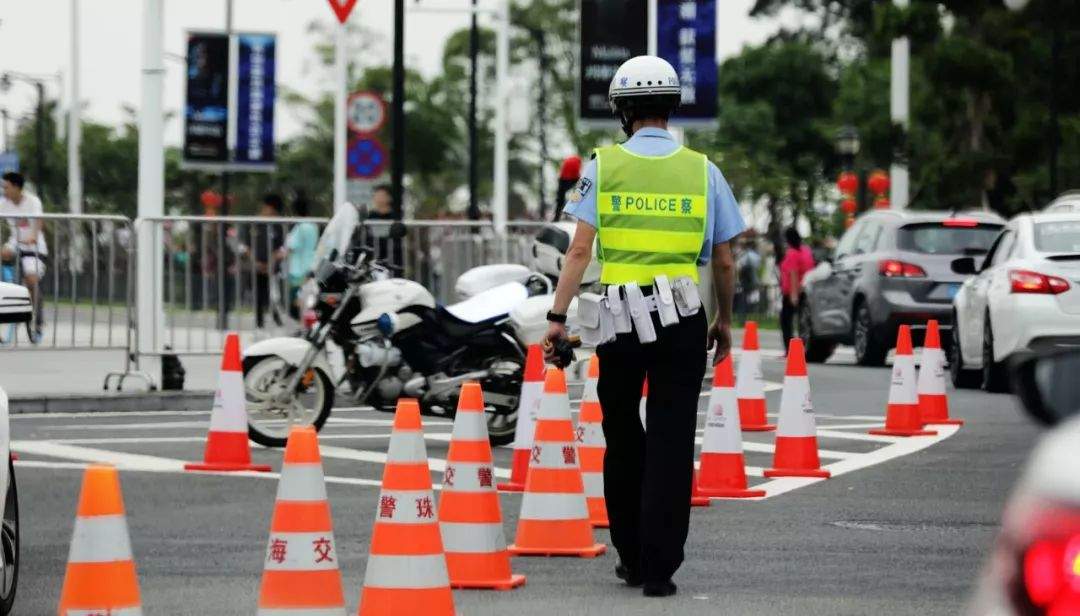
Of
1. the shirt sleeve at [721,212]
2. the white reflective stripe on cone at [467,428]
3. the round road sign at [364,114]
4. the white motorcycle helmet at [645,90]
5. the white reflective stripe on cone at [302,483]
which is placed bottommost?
the white reflective stripe on cone at [302,483]

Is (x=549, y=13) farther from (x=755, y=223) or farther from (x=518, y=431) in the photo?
(x=518, y=431)

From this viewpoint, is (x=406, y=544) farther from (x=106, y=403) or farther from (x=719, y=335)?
(x=106, y=403)

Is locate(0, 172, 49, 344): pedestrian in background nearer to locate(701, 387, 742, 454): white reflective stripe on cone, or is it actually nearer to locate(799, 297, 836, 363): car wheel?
locate(701, 387, 742, 454): white reflective stripe on cone

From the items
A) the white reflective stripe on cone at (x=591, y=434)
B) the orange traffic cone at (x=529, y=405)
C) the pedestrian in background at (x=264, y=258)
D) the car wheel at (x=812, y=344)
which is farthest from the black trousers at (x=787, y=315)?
the white reflective stripe on cone at (x=591, y=434)

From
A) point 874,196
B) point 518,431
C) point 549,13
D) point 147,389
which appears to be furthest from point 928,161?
point 549,13

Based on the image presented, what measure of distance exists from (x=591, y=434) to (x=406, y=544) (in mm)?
3008

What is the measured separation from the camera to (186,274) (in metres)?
18.8

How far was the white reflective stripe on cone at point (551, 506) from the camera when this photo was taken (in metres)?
9.02

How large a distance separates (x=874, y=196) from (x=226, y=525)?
5462cm

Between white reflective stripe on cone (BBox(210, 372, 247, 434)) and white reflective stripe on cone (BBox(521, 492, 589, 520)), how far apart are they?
4092 mm

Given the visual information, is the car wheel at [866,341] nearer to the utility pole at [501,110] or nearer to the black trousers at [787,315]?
the black trousers at [787,315]

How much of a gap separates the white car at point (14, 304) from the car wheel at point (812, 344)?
A: 1779cm

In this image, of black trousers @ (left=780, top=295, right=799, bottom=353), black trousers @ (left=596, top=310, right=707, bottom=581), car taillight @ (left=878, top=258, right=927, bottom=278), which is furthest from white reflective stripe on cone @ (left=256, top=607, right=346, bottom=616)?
black trousers @ (left=780, top=295, right=799, bottom=353)

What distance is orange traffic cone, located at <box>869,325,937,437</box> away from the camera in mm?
14867
